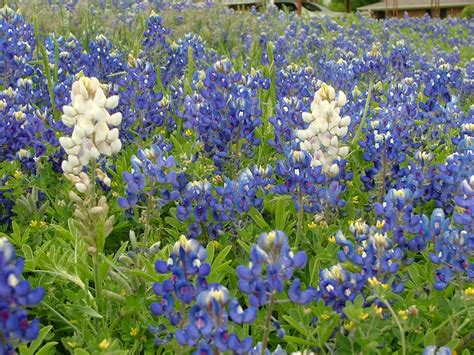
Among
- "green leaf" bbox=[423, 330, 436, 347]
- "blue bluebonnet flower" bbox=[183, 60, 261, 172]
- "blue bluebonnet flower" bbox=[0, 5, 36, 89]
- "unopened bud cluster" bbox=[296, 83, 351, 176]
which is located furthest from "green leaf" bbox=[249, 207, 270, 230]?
"blue bluebonnet flower" bbox=[0, 5, 36, 89]

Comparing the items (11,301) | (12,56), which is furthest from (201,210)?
(12,56)

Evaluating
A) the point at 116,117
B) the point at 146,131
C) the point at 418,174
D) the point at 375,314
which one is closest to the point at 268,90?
the point at 146,131

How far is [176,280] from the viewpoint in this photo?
166 centimetres

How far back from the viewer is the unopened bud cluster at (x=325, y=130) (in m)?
2.58

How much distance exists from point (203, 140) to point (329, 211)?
2.61 ft

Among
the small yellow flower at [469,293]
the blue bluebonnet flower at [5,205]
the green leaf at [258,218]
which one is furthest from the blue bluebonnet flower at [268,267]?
the blue bluebonnet flower at [5,205]

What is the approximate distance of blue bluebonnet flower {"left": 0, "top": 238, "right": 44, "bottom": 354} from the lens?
1318 mm

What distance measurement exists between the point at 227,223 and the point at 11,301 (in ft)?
4.47

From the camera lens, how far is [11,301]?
133 cm

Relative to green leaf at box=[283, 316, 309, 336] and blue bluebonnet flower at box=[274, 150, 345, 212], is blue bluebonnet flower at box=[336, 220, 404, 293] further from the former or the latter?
blue bluebonnet flower at box=[274, 150, 345, 212]

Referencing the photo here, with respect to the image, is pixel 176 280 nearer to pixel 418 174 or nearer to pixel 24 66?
pixel 418 174

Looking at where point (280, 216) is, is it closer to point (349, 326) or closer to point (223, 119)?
point (223, 119)

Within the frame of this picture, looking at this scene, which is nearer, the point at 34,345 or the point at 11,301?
the point at 11,301

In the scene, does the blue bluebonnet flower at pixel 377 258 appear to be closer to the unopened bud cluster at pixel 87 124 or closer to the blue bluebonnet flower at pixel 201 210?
the blue bluebonnet flower at pixel 201 210
